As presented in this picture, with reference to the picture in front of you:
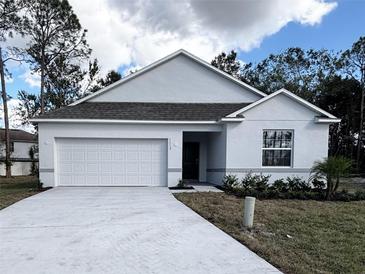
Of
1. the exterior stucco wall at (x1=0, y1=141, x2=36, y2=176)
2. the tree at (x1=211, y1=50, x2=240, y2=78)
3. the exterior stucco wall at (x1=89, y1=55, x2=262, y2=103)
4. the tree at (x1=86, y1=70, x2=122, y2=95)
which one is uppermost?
the tree at (x1=211, y1=50, x2=240, y2=78)

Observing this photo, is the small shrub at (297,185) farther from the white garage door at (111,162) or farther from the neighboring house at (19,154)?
the neighboring house at (19,154)

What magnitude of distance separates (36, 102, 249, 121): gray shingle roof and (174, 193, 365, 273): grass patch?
4.51 meters

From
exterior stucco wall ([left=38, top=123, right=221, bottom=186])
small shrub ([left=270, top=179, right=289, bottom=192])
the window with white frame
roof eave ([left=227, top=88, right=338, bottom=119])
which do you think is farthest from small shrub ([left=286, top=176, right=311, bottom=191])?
exterior stucco wall ([left=38, top=123, right=221, bottom=186])

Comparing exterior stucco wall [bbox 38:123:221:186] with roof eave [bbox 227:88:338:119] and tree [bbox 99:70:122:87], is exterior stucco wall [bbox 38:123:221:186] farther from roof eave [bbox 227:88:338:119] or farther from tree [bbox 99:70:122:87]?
tree [bbox 99:70:122:87]

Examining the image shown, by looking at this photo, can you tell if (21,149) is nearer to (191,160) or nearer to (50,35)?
(50,35)

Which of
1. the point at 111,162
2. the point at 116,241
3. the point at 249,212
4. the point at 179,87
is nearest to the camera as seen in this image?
the point at 116,241

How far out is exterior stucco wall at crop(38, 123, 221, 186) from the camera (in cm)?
1421

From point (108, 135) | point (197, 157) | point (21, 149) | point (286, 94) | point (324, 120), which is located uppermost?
point (286, 94)

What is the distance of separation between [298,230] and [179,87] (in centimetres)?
1132

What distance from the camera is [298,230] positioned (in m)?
7.41

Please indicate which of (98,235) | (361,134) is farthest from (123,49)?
(361,134)

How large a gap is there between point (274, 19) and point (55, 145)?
12.7 meters

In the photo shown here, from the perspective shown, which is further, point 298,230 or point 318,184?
point 318,184

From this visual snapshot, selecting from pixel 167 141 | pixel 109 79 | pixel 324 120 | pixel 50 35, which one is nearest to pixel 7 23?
pixel 50 35
